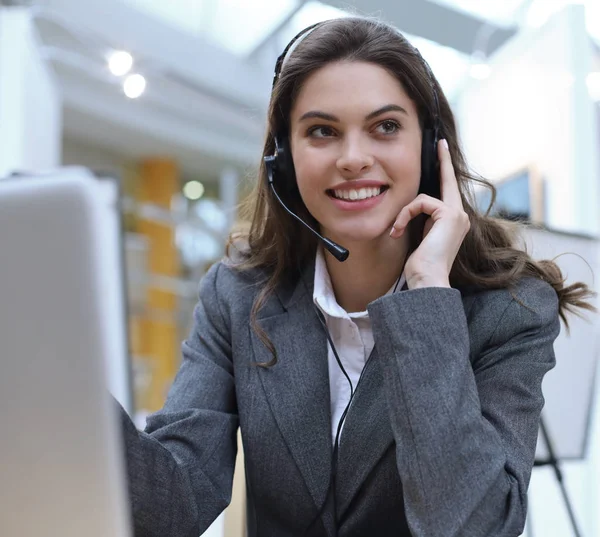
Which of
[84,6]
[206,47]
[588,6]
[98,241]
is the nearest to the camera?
[98,241]

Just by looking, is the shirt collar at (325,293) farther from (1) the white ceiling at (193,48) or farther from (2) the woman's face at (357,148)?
(1) the white ceiling at (193,48)

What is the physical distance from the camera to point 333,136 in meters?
1.26

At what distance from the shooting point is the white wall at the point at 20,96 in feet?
12.0

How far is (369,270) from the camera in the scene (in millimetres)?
1338

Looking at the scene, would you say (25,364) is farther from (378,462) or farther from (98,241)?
(378,462)

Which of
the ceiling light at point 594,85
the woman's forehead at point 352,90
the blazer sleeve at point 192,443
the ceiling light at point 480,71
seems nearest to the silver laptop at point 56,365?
the blazer sleeve at point 192,443

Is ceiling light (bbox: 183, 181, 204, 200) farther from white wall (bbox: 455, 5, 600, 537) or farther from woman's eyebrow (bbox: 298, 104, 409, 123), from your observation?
woman's eyebrow (bbox: 298, 104, 409, 123)

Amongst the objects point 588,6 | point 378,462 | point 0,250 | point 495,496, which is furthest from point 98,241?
point 588,6

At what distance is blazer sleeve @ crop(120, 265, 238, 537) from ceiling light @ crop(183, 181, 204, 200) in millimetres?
9069

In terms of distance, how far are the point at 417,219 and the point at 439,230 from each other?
0.62ft

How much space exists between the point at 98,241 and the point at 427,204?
86 centimetres

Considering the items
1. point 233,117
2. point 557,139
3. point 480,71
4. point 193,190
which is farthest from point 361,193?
point 193,190

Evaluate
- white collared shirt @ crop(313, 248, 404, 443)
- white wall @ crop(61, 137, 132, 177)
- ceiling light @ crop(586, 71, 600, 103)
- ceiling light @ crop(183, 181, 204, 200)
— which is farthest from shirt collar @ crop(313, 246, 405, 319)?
ceiling light @ crop(183, 181, 204, 200)

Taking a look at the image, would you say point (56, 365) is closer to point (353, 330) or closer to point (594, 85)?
point (353, 330)
